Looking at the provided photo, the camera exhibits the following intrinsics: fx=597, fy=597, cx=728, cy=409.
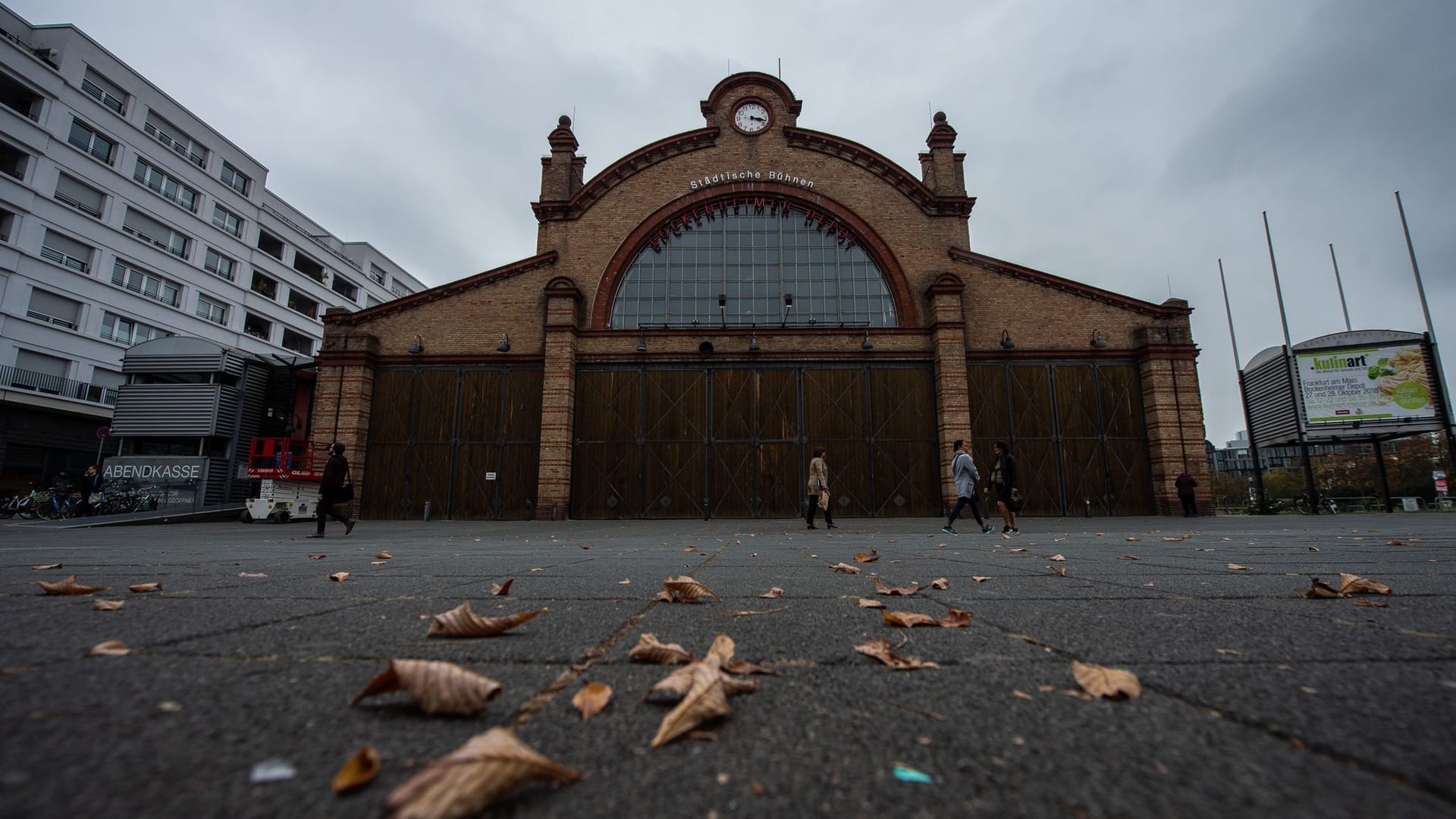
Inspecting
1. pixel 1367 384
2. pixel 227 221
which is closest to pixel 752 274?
Result: pixel 1367 384

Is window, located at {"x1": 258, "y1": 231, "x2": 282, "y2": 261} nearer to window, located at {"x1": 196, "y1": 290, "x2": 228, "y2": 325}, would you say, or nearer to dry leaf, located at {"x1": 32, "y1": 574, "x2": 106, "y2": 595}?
window, located at {"x1": 196, "y1": 290, "x2": 228, "y2": 325}

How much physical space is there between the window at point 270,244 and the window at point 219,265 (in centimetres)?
278

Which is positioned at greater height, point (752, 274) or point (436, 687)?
point (752, 274)

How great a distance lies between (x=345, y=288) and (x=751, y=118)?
3806cm

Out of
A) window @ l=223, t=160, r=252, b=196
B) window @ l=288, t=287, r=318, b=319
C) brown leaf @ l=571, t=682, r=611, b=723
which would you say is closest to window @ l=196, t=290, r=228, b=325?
window @ l=288, t=287, r=318, b=319

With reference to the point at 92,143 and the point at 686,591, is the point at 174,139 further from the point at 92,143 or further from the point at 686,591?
the point at 686,591

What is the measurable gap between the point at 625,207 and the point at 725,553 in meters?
15.9

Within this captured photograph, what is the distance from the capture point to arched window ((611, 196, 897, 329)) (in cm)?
1861

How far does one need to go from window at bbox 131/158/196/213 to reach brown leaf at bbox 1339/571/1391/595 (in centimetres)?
4334

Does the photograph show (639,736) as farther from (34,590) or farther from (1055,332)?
(1055,332)

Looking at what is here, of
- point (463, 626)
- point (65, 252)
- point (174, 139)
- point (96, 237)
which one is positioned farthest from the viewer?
point (174, 139)

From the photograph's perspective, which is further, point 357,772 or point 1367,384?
point 1367,384

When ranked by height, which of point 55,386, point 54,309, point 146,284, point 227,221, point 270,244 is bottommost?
point 55,386

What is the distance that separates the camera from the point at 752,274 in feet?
62.4
